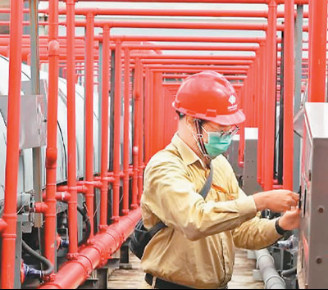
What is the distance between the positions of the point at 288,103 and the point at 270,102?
128 cm

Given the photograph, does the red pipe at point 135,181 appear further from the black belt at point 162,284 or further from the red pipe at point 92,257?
the black belt at point 162,284

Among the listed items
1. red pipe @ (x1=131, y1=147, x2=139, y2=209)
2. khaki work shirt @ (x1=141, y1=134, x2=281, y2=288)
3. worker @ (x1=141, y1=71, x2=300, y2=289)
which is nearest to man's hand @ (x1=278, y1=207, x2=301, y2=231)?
worker @ (x1=141, y1=71, x2=300, y2=289)

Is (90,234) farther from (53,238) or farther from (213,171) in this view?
(213,171)

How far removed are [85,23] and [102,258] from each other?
87.8 inches

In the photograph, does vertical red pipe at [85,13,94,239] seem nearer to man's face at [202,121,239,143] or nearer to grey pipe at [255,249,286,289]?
grey pipe at [255,249,286,289]

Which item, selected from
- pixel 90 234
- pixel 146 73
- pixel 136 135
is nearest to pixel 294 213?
pixel 90 234

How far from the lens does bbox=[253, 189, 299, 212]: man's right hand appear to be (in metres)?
3.18

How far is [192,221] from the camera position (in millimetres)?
3254

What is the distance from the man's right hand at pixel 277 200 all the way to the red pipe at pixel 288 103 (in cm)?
192

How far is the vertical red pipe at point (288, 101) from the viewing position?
5.12 metres

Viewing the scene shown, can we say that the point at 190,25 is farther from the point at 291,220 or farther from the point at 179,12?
the point at 291,220

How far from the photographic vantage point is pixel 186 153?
3711 millimetres

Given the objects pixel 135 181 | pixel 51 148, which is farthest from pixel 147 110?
pixel 51 148

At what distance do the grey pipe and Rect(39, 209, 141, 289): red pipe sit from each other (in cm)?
146
